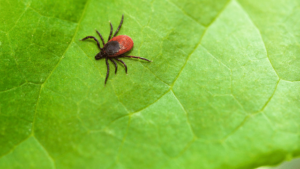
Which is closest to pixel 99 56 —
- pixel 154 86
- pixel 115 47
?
pixel 115 47

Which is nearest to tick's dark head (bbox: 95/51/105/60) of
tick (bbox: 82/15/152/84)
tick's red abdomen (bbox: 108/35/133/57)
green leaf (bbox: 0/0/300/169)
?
tick (bbox: 82/15/152/84)

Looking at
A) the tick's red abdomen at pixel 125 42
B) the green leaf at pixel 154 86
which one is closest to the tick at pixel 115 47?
the tick's red abdomen at pixel 125 42

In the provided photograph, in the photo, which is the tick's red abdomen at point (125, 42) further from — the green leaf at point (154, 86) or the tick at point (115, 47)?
the green leaf at point (154, 86)

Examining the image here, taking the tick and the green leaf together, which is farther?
the tick

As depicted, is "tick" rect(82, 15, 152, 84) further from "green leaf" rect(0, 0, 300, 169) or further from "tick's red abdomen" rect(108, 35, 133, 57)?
"green leaf" rect(0, 0, 300, 169)

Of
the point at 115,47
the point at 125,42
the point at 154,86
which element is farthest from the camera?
the point at 115,47

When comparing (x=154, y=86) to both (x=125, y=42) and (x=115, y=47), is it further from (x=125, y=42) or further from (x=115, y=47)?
(x=115, y=47)

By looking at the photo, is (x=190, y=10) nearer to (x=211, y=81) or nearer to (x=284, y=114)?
(x=211, y=81)

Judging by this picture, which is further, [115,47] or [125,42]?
[115,47]
